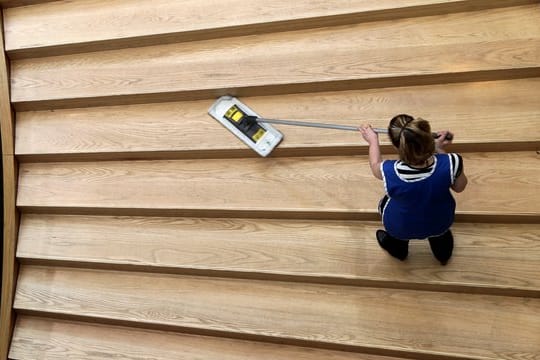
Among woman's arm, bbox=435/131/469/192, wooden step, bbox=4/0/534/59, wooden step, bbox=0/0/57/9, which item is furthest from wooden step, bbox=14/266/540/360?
wooden step, bbox=0/0/57/9

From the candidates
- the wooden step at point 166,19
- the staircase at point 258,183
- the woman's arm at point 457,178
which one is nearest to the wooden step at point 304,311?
the staircase at point 258,183

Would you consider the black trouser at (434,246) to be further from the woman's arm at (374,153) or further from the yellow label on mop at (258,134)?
the yellow label on mop at (258,134)

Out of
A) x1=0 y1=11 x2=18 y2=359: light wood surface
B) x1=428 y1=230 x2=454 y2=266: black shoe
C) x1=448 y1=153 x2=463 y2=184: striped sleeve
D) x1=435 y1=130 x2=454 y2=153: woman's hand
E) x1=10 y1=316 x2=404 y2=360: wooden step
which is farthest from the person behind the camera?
x1=0 y1=11 x2=18 y2=359: light wood surface

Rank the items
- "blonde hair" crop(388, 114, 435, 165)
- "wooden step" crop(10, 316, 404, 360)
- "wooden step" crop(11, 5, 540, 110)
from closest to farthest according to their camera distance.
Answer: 1. "blonde hair" crop(388, 114, 435, 165)
2. "wooden step" crop(11, 5, 540, 110)
3. "wooden step" crop(10, 316, 404, 360)

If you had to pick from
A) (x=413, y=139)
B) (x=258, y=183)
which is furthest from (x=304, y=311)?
(x=413, y=139)

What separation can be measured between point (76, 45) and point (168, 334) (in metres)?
1.46

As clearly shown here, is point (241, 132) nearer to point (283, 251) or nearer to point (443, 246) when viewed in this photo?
point (283, 251)

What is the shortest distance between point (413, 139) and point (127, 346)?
1.66 meters

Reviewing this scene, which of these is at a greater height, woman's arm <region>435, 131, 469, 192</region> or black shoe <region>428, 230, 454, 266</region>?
woman's arm <region>435, 131, 469, 192</region>

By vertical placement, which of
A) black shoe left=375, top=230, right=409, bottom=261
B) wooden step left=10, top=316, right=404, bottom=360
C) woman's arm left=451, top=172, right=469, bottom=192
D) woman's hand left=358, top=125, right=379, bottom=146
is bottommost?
wooden step left=10, top=316, right=404, bottom=360

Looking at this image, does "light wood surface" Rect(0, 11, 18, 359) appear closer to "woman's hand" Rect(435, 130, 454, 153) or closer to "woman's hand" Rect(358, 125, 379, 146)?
"woman's hand" Rect(358, 125, 379, 146)

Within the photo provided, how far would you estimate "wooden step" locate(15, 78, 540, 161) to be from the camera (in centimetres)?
205

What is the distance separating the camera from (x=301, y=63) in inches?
88.8

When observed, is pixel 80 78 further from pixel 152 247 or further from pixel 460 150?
pixel 460 150
